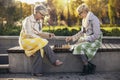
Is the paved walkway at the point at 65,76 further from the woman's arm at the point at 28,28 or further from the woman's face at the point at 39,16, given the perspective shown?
the woman's face at the point at 39,16

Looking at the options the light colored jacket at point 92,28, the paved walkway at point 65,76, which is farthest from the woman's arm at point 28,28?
the light colored jacket at point 92,28

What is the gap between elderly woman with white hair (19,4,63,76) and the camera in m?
6.27

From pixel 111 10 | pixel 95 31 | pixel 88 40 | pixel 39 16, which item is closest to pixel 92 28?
pixel 95 31

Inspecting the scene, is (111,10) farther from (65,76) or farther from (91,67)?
(65,76)

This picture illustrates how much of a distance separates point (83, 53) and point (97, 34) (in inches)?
19.4

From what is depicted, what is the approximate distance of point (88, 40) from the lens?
6441 millimetres

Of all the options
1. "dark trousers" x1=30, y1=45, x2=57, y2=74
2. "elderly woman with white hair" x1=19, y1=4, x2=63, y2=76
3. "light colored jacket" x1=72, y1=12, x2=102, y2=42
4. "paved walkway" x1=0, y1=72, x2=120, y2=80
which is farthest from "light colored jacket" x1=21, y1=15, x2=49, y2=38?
"light colored jacket" x1=72, y1=12, x2=102, y2=42

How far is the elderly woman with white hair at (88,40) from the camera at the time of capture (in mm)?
6375

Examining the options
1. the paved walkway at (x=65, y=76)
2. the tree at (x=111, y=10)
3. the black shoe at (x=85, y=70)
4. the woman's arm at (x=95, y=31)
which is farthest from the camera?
the tree at (x=111, y=10)

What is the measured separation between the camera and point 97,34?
6.41 meters

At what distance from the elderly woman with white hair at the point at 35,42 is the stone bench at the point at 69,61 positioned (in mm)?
223

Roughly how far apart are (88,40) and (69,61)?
647 mm

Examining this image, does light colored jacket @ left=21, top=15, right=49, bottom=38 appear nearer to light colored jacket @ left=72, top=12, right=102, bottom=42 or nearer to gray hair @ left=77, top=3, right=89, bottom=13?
gray hair @ left=77, top=3, right=89, bottom=13

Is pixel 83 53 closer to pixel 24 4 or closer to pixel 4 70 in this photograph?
pixel 4 70
